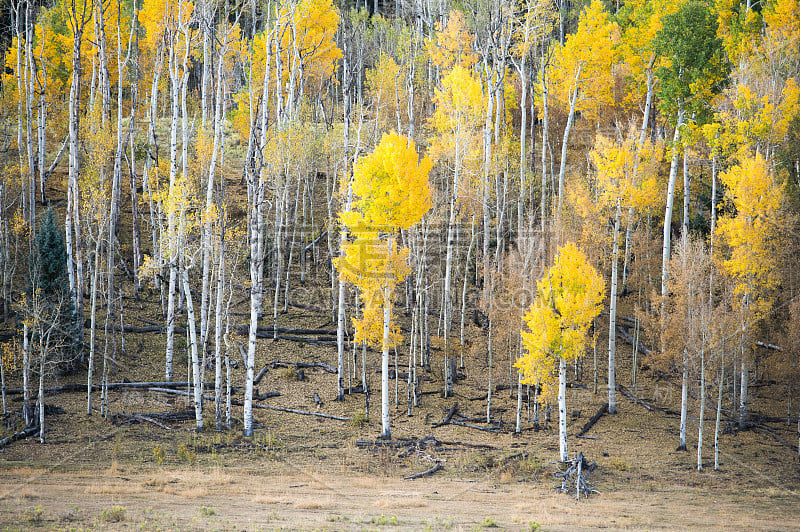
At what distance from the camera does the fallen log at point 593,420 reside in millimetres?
19797

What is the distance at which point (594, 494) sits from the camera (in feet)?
48.1

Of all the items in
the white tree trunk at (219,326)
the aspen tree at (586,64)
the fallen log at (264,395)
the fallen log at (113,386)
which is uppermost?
the aspen tree at (586,64)

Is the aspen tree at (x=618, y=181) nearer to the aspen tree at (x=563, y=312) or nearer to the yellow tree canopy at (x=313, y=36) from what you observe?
the aspen tree at (x=563, y=312)

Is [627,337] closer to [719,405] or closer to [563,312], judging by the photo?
[719,405]

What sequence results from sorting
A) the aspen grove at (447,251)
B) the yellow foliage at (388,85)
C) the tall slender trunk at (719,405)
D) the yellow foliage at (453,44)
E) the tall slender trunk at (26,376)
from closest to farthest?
the tall slender trunk at (26,376)
the tall slender trunk at (719,405)
the aspen grove at (447,251)
the yellow foliage at (453,44)
the yellow foliage at (388,85)

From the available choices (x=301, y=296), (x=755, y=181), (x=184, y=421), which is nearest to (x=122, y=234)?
(x=301, y=296)

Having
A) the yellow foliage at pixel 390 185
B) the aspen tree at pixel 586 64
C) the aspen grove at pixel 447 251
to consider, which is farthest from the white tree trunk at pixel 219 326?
the aspen tree at pixel 586 64

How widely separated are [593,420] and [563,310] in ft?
20.6

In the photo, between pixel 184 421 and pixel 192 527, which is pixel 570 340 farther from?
pixel 184 421

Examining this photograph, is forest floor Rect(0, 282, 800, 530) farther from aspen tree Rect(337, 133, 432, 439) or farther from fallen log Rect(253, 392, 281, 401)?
aspen tree Rect(337, 133, 432, 439)

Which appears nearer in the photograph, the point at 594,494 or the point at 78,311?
the point at 594,494

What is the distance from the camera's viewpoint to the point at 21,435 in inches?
623

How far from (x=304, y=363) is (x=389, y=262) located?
7662 millimetres

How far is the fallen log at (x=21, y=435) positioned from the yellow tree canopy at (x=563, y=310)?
14186mm
